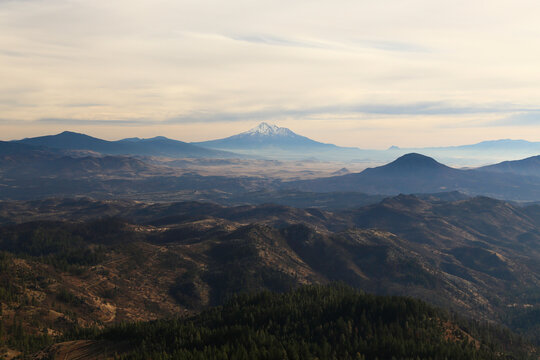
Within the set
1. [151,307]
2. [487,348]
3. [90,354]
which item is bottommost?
[151,307]

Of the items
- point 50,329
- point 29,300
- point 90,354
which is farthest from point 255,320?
point 29,300

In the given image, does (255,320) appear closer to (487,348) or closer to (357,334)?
(357,334)

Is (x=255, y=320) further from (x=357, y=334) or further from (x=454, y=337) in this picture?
(x=454, y=337)

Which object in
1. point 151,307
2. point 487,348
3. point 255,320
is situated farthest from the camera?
point 151,307

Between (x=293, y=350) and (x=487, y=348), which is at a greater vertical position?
(x=293, y=350)

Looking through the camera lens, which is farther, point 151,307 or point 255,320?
point 151,307

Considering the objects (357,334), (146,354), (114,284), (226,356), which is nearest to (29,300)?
(114,284)

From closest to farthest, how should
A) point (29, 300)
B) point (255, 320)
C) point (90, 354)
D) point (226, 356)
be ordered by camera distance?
point (226, 356) → point (90, 354) → point (255, 320) → point (29, 300)
